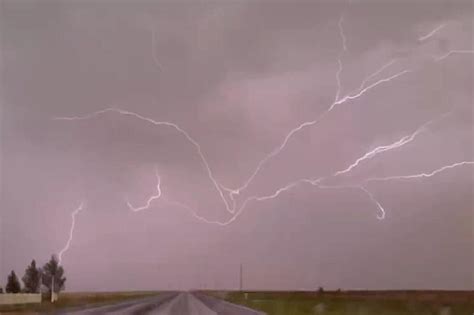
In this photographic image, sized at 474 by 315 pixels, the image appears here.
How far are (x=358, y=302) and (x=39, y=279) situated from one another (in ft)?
6.73

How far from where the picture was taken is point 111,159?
10.0 ft

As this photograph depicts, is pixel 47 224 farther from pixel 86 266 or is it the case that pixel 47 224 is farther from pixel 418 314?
pixel 418 314

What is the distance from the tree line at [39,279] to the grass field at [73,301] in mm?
87

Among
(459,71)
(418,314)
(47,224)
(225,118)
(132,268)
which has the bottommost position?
(418,314)

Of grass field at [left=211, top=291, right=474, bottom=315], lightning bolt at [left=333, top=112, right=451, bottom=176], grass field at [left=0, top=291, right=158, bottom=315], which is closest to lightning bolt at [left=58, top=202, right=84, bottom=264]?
grass field at [left=0, top=291, right=158, bottom=315]

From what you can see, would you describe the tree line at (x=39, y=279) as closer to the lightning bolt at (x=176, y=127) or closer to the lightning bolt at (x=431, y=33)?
the lightning bolt at (x=176, y=127)

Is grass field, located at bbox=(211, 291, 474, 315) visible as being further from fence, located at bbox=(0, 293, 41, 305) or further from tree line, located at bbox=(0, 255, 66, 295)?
fence, located at bbox=(0, 293, 41, 305)

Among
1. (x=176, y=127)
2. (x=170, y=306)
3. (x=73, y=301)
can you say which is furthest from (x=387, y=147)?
(x=73, y=301)

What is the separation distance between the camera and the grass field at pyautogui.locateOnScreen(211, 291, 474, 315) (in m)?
2.90

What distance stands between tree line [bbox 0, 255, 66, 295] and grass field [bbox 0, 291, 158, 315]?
3.4 inches

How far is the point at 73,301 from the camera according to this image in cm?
296

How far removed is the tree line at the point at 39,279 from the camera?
2.94 m

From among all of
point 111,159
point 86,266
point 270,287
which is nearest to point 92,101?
point 111,159

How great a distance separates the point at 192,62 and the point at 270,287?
1560 millimetres
